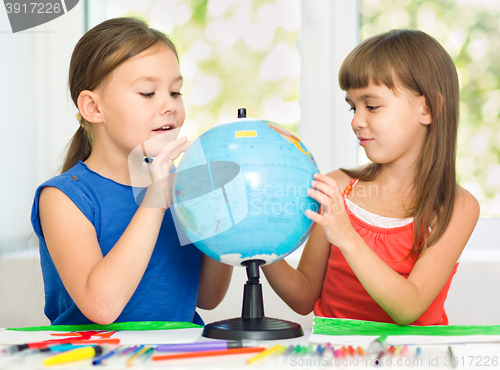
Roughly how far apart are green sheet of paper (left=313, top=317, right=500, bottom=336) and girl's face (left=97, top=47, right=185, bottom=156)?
60 cm

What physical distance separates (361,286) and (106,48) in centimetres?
95

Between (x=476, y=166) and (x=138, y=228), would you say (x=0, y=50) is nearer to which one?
(x=138, y=228)

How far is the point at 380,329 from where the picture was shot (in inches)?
39.7

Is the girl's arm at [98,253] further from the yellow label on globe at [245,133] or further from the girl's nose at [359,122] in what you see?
the girl's nose at [359,122]

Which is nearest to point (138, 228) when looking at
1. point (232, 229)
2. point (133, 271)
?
point (133, 271)

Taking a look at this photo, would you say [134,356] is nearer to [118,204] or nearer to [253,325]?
[253,325]

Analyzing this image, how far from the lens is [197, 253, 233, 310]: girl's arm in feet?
4.47

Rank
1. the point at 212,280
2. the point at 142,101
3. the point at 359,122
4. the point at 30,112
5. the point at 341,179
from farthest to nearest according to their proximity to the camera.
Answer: the point at 30,112
the point at 341,179
the point at 212,280
the point at 359,122
the point at 142,101

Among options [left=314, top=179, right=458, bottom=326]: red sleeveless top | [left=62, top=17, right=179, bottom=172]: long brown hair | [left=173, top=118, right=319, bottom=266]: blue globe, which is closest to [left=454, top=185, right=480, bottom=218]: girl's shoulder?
[left=314, top=179, right=458, bottom=326]: red sleeveless top

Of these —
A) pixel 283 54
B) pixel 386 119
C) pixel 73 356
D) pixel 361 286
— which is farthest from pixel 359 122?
pixel 283 54

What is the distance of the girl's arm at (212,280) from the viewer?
1363 mm

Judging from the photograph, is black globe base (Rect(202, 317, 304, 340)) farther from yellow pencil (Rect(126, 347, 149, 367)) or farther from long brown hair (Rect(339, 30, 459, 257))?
long brown hair (Rect(339, 30, 459, 257))

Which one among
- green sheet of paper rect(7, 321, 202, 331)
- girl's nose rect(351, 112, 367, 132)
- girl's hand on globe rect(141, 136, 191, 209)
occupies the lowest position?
green sheet of paper rect(7, 321, 202, 331)

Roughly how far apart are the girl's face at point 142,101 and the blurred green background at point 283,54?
1.16 metres
